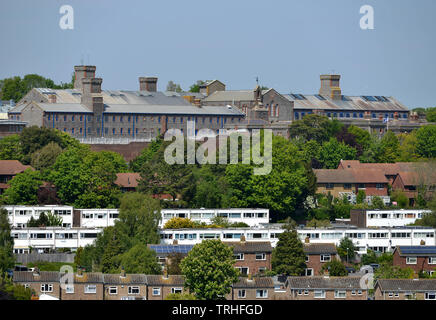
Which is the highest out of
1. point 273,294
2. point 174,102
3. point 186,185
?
point 174,102

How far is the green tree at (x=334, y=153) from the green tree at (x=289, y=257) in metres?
35.4

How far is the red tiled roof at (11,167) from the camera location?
75625 mm

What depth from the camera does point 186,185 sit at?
7212 cm

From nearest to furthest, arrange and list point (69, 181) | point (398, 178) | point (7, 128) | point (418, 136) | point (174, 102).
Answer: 1. point (69, 181)
2. point (398, 178)
3. point (7, 128)
4. point (418, 136)
5. point (174, 102)

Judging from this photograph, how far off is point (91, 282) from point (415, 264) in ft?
63.5

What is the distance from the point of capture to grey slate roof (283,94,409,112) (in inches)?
4537

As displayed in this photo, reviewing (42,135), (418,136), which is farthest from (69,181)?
(418,136)

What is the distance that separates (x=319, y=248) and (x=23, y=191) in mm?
22969

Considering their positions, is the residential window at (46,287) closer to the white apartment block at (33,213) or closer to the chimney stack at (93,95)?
the white apartment block at (33,213)

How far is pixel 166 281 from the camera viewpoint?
4509 cm

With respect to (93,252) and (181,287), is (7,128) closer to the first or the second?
(93,252)

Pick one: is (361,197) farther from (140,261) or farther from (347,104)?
(347,104)

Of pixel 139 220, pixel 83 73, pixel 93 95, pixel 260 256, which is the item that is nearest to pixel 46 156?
pixel 93 95

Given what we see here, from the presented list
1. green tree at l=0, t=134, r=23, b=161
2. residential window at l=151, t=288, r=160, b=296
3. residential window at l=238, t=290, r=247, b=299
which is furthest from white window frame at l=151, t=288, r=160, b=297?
green tree at l=0, t=134, r=23, b=161
